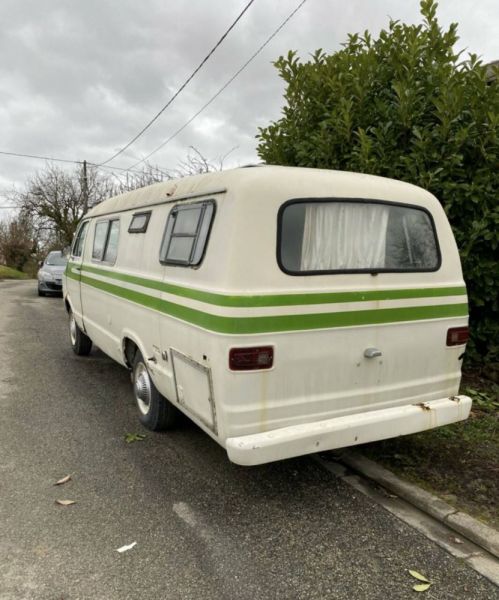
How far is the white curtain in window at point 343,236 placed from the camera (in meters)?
3.12

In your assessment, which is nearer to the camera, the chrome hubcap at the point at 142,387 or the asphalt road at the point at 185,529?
the asphalt road at the point at 185,529

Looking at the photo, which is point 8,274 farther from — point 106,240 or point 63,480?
point 63,480

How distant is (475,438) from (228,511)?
87.8 inches

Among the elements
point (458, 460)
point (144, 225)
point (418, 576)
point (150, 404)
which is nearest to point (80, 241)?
point (144, 225)

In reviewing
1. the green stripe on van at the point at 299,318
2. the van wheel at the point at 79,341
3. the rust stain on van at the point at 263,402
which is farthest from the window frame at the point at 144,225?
the van wheel at the point at 79,341

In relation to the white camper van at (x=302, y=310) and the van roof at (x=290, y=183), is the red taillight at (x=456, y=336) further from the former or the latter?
the van roof at (x=290, y=183)

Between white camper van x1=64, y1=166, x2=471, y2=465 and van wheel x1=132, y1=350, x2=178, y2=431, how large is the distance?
1.19 ft

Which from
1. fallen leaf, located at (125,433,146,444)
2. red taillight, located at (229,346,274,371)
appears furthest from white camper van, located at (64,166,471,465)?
fallen leaf, located at (125,433,146,444)

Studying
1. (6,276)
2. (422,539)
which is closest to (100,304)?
(422,539)

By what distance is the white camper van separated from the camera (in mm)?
2857

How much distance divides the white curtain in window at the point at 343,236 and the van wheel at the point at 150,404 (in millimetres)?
1944

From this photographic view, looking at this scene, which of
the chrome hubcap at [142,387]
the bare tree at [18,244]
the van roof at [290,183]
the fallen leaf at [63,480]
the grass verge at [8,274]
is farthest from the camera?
the bare tree at [18,244]

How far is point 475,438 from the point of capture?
159 inches

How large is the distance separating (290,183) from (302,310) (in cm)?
81
